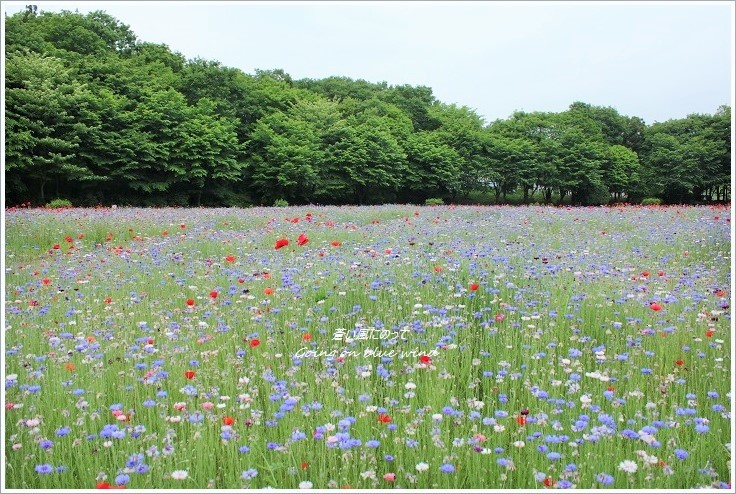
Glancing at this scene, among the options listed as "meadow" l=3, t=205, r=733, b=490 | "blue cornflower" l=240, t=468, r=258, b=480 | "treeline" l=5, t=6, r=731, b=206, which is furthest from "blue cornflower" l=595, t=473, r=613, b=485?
"treeline" l=5, t=6, r=731, b=206

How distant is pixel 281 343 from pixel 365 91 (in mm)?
51089

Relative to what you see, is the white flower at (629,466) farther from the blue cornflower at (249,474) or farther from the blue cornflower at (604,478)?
the blue cornflower at (249,474)

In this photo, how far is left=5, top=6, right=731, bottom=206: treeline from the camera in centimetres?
2702

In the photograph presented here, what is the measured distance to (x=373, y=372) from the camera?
354 cm

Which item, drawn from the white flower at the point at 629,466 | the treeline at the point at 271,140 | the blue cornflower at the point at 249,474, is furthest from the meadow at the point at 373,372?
the treeline at the point at 271,140

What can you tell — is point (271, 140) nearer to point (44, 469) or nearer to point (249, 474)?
point (44, 469)

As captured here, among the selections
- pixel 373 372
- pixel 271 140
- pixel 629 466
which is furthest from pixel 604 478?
pixel 271 140

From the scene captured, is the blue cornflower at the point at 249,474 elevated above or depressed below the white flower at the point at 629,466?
below

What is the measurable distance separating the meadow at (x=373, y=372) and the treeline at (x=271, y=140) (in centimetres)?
2204

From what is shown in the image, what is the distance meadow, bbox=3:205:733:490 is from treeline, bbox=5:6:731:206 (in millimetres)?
22044

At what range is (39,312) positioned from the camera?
14.2 ft

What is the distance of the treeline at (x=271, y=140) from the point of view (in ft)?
88.6

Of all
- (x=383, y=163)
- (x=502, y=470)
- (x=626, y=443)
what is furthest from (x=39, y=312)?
(x=383, y=163)

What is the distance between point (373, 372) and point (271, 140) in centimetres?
3450
